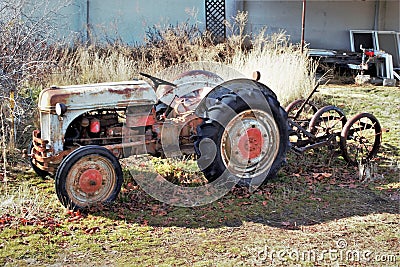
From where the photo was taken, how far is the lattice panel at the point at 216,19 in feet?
43.5

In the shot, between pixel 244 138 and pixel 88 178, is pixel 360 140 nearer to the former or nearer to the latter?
pixel 244 138

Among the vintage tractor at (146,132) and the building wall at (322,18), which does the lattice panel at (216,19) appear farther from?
the vintage tractor at (146,132)

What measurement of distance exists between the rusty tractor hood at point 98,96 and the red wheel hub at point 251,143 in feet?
3.07

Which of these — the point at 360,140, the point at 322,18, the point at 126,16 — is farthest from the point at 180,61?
the point at 322,18

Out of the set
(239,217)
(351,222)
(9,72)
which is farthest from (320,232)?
(9,72)

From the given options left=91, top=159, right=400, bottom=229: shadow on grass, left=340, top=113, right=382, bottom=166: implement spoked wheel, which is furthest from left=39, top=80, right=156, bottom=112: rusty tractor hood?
left=340, top=113, right=382, bottom=166: implement spoked wheel

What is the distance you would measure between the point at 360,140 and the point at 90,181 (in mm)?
3212

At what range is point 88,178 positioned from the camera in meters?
4.72

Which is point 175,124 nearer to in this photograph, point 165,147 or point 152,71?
A: point 165,147

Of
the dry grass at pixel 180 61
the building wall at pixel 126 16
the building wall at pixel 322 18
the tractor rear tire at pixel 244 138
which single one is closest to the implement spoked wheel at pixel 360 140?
the tractor rear tire at pixel 244 138

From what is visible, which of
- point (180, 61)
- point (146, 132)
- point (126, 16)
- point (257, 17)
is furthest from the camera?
point (257, 17)

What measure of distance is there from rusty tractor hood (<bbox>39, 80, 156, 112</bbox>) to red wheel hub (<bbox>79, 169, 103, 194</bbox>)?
0.62 metres

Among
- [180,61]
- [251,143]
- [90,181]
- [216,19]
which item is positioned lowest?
[90,181]

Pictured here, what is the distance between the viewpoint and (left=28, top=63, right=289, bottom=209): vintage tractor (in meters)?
4.78
